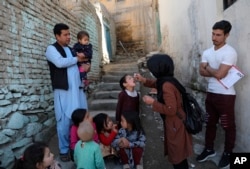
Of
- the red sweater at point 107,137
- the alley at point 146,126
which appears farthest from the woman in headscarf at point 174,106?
the alley at point 146,126

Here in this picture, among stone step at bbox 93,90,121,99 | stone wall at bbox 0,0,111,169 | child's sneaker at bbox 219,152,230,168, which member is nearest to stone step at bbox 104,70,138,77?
stone step at bbox 93,90,121,99

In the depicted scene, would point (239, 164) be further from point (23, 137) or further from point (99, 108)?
point (99, 108)

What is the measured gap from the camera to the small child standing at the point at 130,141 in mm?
3102

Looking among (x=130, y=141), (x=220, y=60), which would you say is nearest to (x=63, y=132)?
(x=130, y=141)

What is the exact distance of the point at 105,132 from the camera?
3.23 meters

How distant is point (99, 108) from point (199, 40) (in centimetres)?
253

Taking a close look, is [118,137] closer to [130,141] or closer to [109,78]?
[130,141]

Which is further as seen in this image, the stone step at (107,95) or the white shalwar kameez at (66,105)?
the stone step at (107,95)

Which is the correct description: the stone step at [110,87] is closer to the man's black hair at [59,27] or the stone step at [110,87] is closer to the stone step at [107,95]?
the stone step at [107,95]

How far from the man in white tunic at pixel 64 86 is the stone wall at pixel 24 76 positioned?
444 mm

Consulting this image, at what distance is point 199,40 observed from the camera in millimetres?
5148

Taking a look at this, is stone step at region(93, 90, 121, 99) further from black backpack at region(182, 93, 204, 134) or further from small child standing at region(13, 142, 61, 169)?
small child standing at region(13, 142, 61, 169)

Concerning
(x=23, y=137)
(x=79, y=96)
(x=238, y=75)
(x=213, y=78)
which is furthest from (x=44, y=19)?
(x=238, y=75)

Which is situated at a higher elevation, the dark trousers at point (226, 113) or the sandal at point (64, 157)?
the dark trousers at point (226, 113)
